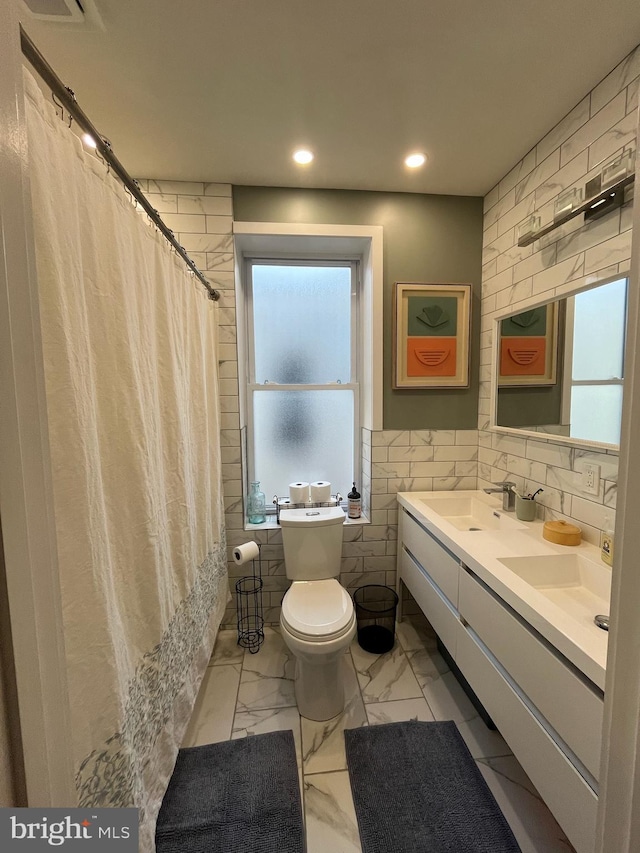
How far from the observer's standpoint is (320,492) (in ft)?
7.21

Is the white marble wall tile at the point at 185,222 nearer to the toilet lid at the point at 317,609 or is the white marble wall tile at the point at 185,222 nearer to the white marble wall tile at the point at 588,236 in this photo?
the white marble wall tile at the point at 588,236

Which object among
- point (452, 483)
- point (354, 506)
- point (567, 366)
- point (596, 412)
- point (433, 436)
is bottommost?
point (354, 506)

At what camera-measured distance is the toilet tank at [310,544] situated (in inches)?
75.8

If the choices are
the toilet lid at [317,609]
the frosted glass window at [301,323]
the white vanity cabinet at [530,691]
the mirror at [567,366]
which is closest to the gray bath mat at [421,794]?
the white vanity cabinet at [530,691]

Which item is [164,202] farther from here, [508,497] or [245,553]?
[508,497]

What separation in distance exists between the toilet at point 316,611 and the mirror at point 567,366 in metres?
1.14

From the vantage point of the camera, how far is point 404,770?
1.31 metres

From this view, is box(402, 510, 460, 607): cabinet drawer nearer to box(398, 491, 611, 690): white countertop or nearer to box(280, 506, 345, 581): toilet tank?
box(398, 491, 611, 690): white countertop

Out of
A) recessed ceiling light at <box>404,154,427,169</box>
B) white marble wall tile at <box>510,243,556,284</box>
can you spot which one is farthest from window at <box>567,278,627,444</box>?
recessed ceiling light at <box>404,154,427,169</box>

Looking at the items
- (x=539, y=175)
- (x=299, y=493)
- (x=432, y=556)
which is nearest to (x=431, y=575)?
(x=432, y=556)

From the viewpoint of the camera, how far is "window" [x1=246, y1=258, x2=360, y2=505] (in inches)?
90.6

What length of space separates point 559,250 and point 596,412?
2.39 ft

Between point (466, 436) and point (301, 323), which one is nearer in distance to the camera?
point (466, 436)

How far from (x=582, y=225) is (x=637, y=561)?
1462mm
